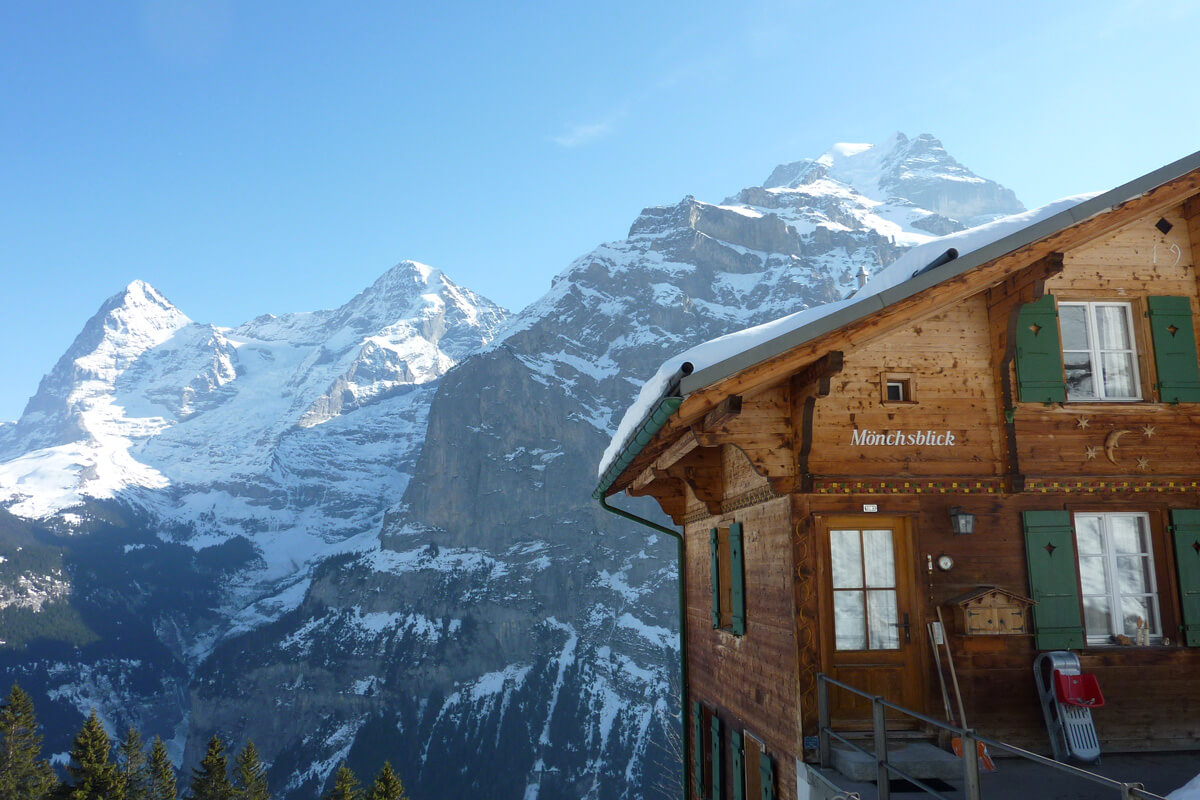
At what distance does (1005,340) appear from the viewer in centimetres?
926

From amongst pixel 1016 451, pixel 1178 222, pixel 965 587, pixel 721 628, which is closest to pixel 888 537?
pixel 965 587

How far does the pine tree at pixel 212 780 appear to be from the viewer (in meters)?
48.6

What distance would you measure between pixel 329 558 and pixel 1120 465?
20082cm

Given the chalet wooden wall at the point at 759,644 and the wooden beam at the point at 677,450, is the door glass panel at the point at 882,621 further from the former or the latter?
the wooden beam at the point at 677,450

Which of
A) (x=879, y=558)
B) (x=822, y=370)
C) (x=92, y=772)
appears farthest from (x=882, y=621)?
(x=92, y=772)

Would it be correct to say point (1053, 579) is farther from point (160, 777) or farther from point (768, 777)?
point (160, 777)

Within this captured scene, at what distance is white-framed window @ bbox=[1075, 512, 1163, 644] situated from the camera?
30.2 feet

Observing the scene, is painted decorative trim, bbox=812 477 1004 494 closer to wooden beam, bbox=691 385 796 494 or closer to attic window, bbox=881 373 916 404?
wooden beam, bbox=691 385 796 494

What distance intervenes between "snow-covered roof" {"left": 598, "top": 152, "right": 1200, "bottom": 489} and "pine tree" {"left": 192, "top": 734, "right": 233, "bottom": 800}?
49.4 m

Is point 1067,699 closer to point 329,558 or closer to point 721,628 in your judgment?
point 721,628

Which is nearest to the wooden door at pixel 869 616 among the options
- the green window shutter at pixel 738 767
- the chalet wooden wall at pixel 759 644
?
the chalet wooden wall at pixel 759 644

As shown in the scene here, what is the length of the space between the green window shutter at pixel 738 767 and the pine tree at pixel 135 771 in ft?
159

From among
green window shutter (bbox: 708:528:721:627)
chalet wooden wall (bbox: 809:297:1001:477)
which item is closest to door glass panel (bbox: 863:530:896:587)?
chalet wooden wall (bbox: 809:297:1001:477)

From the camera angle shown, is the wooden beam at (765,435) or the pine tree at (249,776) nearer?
the wooden beam at (765,435)
